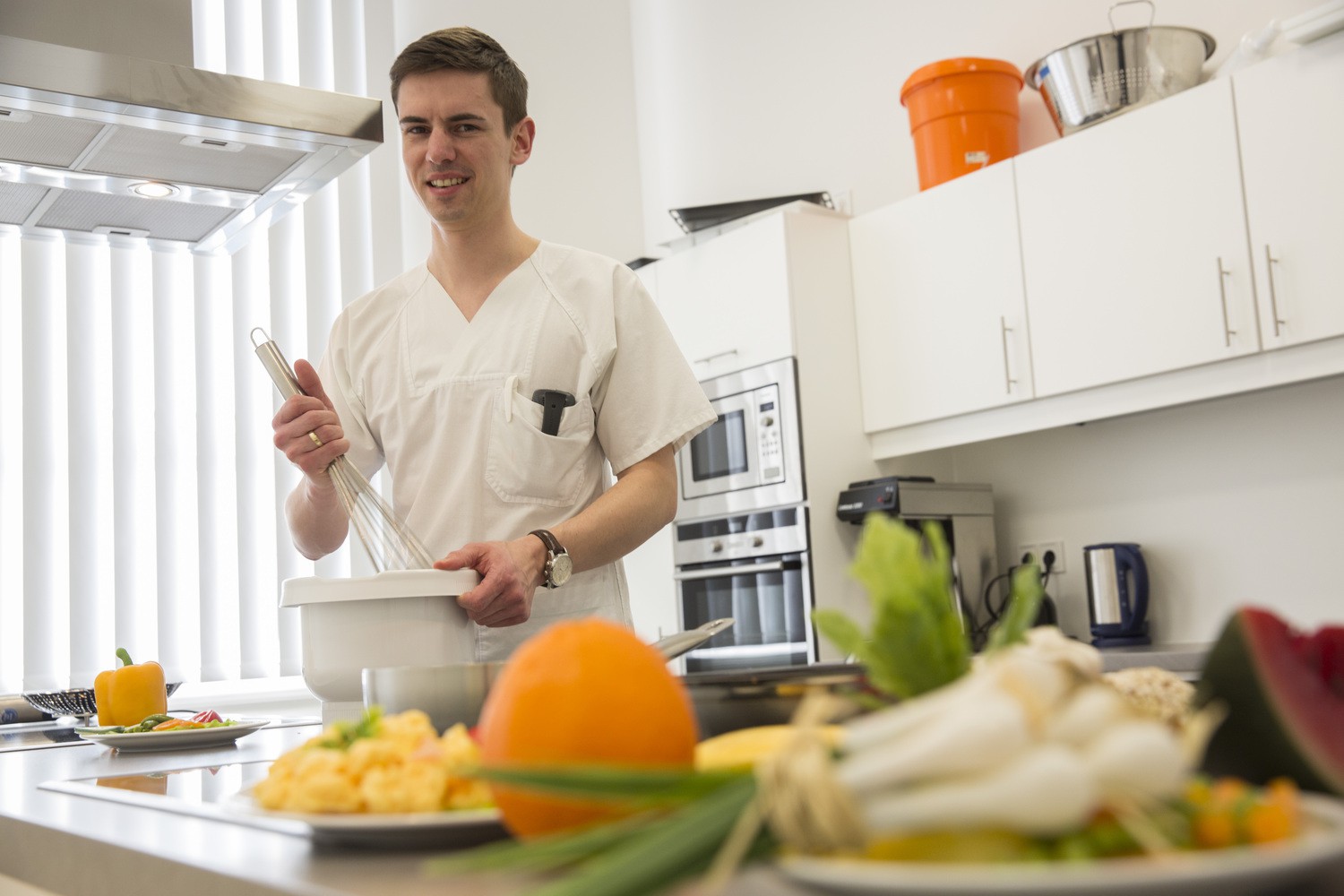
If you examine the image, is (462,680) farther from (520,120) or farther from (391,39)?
(391,39)

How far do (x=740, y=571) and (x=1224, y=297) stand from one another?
1.30 meters

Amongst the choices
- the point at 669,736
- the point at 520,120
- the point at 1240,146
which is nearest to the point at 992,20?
the point at 1240,146

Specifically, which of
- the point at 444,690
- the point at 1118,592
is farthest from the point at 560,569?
the point at 1118,592

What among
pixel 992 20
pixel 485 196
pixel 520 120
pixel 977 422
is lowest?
pixel 977 422

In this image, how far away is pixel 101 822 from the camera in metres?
0.70

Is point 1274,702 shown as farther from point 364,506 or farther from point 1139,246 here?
point 1139,246

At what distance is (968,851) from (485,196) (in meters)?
1.42

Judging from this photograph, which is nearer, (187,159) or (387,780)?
(387,780)

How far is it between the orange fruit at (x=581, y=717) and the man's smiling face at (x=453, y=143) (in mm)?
1242

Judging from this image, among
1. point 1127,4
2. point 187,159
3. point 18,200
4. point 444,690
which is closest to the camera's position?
point 444,690

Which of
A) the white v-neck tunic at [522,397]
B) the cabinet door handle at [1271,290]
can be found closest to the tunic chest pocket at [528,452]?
the white v-neck tunic at [522,397]

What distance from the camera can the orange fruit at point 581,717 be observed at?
1.33 ft

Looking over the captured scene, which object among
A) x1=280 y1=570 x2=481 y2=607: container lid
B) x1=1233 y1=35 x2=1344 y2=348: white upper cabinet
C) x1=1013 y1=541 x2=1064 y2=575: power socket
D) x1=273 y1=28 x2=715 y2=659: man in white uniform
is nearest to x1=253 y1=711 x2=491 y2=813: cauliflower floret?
x1=280 y1=570 x2=481 y2=607: container lid

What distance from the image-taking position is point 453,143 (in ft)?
5.17
